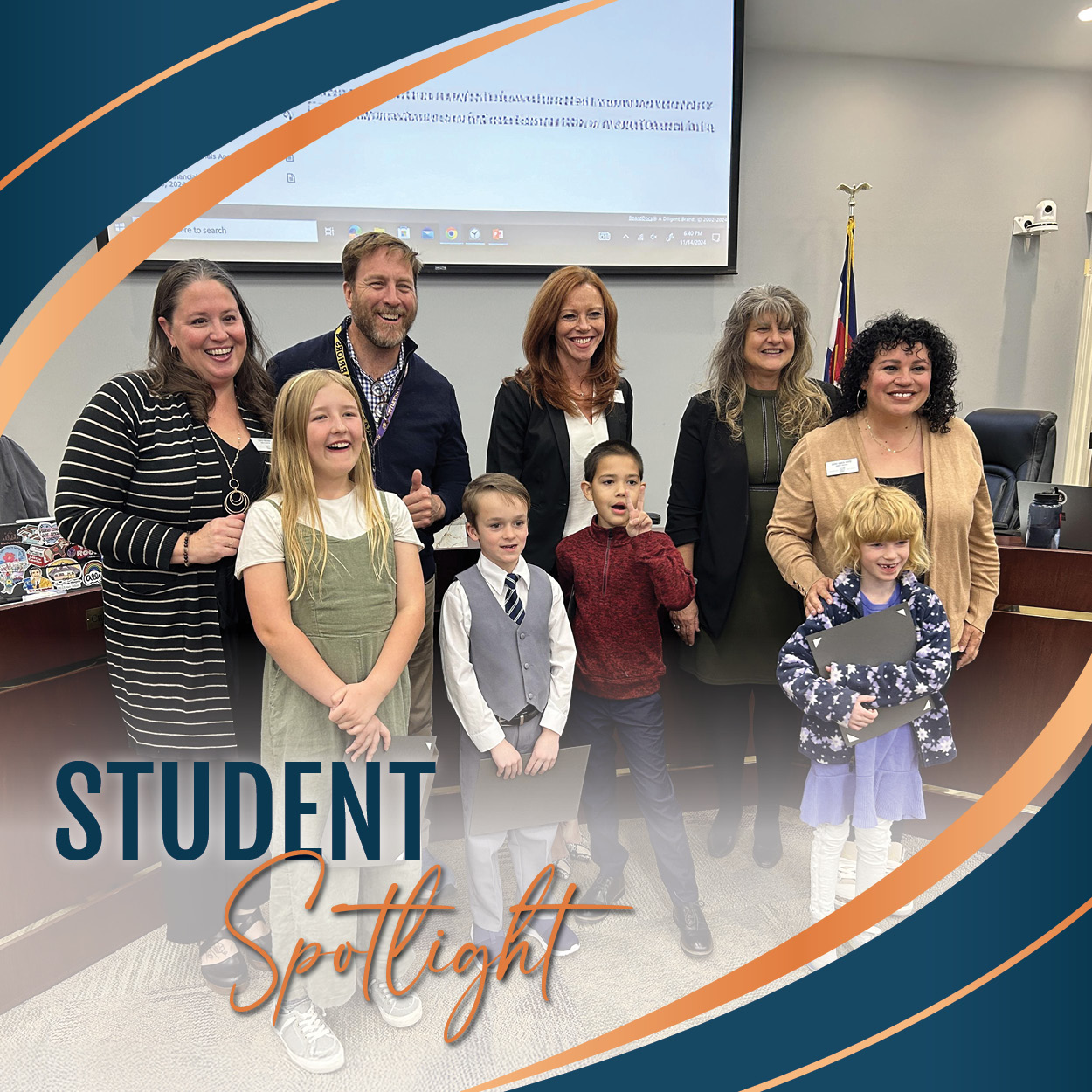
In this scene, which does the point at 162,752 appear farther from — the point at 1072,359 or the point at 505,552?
the point at 1072,359

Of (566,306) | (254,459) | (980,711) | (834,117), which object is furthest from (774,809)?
A: (834,117)

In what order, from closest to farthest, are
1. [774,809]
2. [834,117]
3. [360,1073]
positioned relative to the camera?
[360,1073]
[774,809]
[834,117]

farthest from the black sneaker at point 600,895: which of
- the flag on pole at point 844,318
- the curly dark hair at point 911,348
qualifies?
the flag on pole at point 844,318

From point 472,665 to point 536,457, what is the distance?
61 cm

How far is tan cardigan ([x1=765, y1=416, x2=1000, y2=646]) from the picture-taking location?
6.38 ft

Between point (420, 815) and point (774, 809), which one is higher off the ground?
point (420, 815)

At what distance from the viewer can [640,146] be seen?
414 cm

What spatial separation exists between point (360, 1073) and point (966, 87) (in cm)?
550

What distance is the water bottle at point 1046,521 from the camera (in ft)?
7.49

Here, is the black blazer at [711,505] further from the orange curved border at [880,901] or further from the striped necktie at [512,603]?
the orange curved border at [880,901]

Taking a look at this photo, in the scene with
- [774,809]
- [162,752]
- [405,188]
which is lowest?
[774,809]

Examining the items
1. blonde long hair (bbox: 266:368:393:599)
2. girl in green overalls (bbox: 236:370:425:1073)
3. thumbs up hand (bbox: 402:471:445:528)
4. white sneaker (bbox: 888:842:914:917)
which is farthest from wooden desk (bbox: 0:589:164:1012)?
white sneaker (bbox: 888:842:914:917)

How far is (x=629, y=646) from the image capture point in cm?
200

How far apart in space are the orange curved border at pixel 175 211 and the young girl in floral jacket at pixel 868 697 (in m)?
1.81
